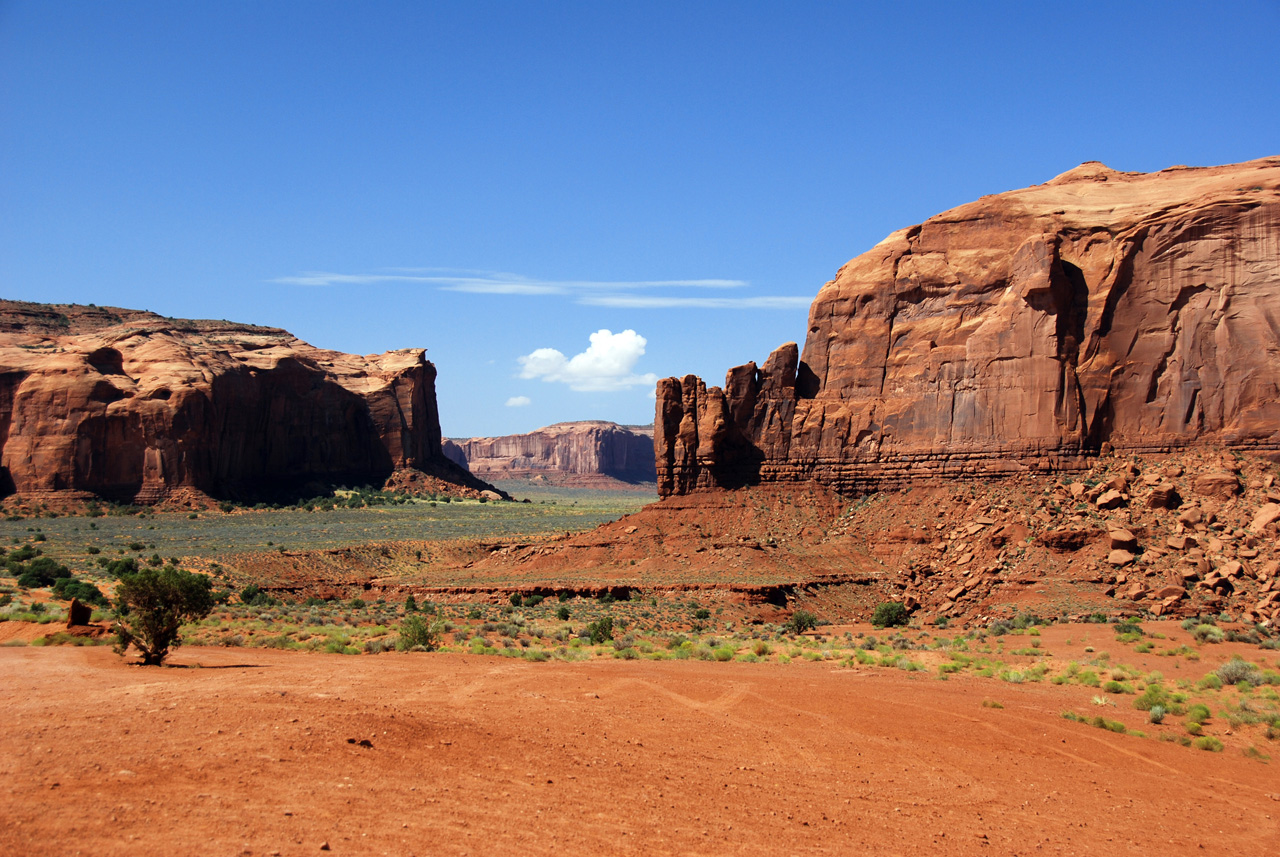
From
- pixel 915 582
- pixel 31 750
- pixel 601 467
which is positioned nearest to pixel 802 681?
pixel 31 750

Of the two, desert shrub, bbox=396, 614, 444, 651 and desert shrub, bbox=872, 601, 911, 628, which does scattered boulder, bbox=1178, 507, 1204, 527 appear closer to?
desert shrub, bbox=872, 601, 911, 628

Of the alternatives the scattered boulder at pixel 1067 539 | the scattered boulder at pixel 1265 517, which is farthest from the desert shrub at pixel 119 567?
the scattered boulder at pixel 1265 517

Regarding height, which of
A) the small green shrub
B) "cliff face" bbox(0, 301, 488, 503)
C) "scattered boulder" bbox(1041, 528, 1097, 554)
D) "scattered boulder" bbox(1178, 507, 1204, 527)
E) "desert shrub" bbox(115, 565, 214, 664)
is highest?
"cliff face" bbox(0, 301, 488, 503)

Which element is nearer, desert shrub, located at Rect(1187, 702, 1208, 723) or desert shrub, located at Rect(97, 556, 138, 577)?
desert shrub, located at Rect(1187, 702, 1208, 723)

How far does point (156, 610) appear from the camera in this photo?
19.4 m

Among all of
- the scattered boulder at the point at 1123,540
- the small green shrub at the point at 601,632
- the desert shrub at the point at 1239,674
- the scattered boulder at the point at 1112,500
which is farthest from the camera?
the scattered boulder at the point at 1112,500

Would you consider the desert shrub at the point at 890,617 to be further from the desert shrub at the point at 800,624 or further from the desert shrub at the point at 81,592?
the desert shrub at the point at 81,592

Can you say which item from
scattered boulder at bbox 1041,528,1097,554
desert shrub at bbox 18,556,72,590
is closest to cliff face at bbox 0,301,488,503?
desert shrub at bbox 18,556,72,590

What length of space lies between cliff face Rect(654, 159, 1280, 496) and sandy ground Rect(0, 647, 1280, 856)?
74.3ft

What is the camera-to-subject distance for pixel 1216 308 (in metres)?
34.8

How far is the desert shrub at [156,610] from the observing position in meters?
19.1

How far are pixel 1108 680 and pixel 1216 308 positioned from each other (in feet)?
69.8

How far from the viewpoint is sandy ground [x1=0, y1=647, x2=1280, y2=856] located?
896 cm

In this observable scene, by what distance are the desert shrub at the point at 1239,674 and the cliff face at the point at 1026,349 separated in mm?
17828
